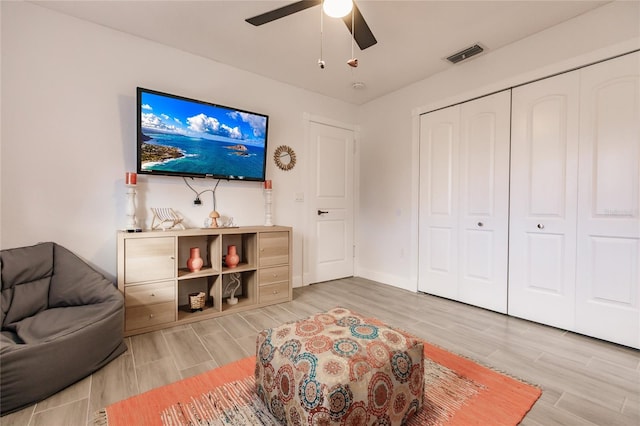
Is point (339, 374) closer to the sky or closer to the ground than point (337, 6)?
closer to the ground

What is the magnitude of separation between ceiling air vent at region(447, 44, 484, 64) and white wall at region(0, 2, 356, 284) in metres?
2.56

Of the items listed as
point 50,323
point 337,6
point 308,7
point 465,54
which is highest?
point 465,54

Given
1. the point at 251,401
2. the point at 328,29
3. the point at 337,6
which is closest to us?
the point at 251,401

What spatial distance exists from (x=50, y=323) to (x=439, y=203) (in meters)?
3.62

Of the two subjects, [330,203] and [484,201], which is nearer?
[484,201]

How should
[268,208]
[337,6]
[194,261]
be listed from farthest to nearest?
1. [268,208]
2. [194,261]
3. [337,6]

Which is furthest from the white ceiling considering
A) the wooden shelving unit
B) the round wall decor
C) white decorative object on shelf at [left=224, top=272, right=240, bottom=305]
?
white decorative object on shelf at [left=224, top=272, right=240, bottom=305]

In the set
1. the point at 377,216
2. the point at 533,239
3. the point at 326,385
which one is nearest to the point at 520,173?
the point at 533,239

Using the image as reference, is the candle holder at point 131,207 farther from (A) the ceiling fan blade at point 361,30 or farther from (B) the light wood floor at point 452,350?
(A) the ceiling fan blade at point 361,30

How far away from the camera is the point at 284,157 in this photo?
3.67 meters

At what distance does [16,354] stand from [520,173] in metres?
3.82

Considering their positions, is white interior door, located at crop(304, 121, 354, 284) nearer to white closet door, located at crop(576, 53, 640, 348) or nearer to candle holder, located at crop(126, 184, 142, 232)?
candle holder, located at crop(126, 184, 142, 232)

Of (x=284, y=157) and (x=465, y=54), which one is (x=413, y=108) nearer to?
(x=465, y=54)

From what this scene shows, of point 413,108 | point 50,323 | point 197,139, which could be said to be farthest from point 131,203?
point 413,108
